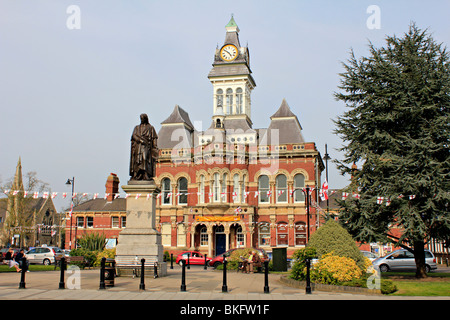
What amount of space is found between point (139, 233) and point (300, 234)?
92.6ft

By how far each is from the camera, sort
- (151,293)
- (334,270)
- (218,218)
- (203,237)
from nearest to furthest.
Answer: (151,293)
(334,270)
(218,218)
(203,237)

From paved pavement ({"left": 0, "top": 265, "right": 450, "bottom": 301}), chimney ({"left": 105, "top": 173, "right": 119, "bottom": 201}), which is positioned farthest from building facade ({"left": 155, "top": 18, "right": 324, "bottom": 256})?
paved pavement ({"left": 0, "top": 265, "right": 450, "bottom": 301})

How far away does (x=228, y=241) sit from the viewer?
41531 mm

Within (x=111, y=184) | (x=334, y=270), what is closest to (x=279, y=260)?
(x=334, y=270)

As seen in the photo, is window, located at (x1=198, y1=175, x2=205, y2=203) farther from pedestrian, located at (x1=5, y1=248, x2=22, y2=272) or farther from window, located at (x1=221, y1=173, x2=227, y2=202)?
pedestrian, located at (x1=5, y1=248, x2=22, y2=272)

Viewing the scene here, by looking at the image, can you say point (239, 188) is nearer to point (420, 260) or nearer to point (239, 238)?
point (239, 238)

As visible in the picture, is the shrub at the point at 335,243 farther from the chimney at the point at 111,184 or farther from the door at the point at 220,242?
the chimney at the point at 111,184

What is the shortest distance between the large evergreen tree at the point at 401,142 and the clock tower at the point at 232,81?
26.7 metres

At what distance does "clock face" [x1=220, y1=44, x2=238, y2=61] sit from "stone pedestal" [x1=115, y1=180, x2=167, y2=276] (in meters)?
37.9

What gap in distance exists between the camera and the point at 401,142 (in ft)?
72.7

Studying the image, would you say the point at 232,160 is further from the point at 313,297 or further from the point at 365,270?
the point at 313,297

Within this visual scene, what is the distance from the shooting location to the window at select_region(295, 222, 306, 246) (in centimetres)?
4203

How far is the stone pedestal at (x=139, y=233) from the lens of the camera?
1627 centimetres

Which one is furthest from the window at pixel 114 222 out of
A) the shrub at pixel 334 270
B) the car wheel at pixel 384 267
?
the shrub at pixel 334 270
